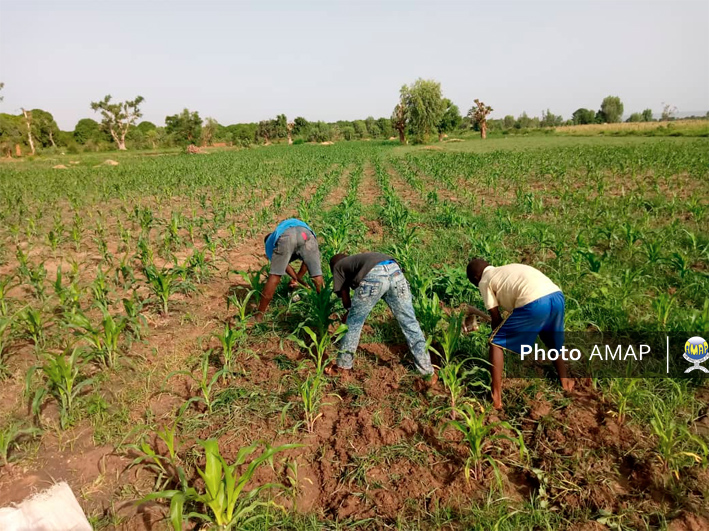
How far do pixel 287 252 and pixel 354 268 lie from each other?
1339mm

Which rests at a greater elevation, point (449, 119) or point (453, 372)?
point (449, 119)

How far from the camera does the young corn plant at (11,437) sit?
2668 mm

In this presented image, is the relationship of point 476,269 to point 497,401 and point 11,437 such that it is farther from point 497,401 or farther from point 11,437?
point 11,437

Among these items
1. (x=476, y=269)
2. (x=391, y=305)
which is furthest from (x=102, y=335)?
(x=476, y=269)

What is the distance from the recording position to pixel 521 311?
3016mm

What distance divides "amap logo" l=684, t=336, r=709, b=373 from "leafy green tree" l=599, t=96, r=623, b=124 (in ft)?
372

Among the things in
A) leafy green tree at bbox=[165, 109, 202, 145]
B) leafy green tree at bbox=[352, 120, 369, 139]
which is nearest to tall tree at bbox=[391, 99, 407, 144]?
leafy green tree at bbox=[165, 109, 202, 145]

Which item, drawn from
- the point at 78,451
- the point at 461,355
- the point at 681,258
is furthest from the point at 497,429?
the point at 681,258

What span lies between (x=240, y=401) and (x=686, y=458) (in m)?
3.30

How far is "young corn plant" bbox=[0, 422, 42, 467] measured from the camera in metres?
2.67

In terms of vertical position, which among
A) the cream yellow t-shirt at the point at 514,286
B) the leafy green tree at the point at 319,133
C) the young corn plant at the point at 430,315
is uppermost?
the leafy green tree at the point at 319,133

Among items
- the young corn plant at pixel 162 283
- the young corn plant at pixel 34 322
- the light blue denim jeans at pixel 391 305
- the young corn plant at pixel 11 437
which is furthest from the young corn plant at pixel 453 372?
the young corn plant at pixel 34 322

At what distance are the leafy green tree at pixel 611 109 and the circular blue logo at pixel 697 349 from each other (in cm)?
11340

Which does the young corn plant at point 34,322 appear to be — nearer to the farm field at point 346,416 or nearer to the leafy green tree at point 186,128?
the farm field at point 346,416
